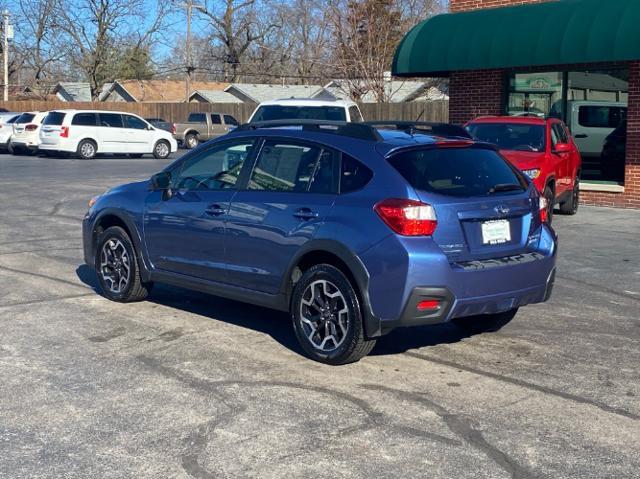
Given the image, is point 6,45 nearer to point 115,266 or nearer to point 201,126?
point 201,126

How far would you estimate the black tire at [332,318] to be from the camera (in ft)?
20.7

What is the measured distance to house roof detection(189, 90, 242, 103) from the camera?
6049cm

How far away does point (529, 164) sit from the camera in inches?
557

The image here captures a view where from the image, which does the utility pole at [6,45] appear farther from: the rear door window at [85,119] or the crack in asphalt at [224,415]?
the crack in asphalt at [224,415]

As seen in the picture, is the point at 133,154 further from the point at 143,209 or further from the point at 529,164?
the point at 143,209

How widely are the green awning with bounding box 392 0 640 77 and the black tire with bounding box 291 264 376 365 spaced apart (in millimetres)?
11951

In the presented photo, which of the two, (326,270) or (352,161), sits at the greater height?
(352,161)

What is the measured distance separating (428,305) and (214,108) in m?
45.9

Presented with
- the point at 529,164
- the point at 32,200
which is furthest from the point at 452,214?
the point at 32,200

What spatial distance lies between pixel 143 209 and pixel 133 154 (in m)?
27.4

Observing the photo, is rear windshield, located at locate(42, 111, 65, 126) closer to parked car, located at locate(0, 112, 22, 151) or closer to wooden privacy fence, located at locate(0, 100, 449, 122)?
parked car, located at locate(0, 112, 22, 151)

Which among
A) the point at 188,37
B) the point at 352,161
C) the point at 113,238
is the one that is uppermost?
the point at 188,37

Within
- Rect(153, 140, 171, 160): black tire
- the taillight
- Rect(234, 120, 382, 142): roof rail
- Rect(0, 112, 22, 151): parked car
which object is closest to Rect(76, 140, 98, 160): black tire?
Rect(153, 140, 171, 160): black tire

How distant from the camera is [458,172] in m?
6.63
